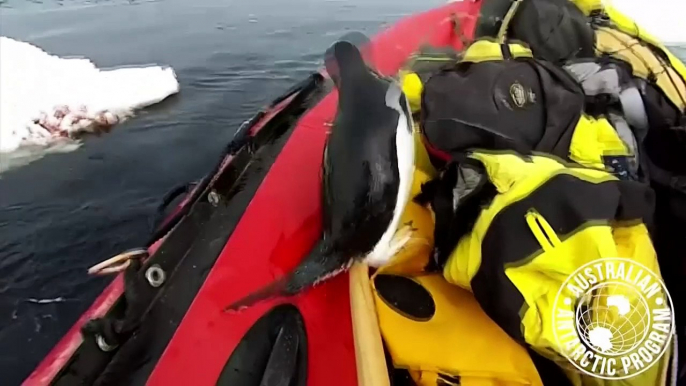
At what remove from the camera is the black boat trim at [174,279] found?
101cm

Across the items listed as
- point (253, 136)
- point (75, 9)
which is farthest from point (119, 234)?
point (75, 9)

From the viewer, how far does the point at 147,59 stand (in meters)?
3.82

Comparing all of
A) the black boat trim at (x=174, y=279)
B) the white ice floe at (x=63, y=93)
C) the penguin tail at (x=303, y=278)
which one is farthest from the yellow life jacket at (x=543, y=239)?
the white ice floe at (x=63, y=93)

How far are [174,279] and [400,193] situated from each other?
41cm

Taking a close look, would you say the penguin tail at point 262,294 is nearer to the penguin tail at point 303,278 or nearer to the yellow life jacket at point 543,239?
the penguin tail at point 303,278

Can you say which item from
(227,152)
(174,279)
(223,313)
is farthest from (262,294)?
(227,152)

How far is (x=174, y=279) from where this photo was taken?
1106 mm

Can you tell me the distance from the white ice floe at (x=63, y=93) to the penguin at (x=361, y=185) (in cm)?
230

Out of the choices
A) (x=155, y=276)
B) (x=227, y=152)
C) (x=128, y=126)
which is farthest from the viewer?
(x=128, y=126)

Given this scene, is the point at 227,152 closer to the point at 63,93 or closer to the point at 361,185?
the point at 361,185

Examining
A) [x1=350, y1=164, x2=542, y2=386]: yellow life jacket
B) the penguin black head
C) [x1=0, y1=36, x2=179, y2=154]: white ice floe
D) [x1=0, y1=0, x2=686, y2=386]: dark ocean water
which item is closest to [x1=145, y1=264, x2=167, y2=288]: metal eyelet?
[x1=350, y1=164, x2=542, y2=386]: yellow life jacket

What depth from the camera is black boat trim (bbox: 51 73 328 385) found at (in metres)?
1.01

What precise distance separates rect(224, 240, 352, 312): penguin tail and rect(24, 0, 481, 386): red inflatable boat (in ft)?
0.04

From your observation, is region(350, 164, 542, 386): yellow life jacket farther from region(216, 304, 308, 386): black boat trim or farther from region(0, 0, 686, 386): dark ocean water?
region(0, 0, 686, 386): dark ocean water
